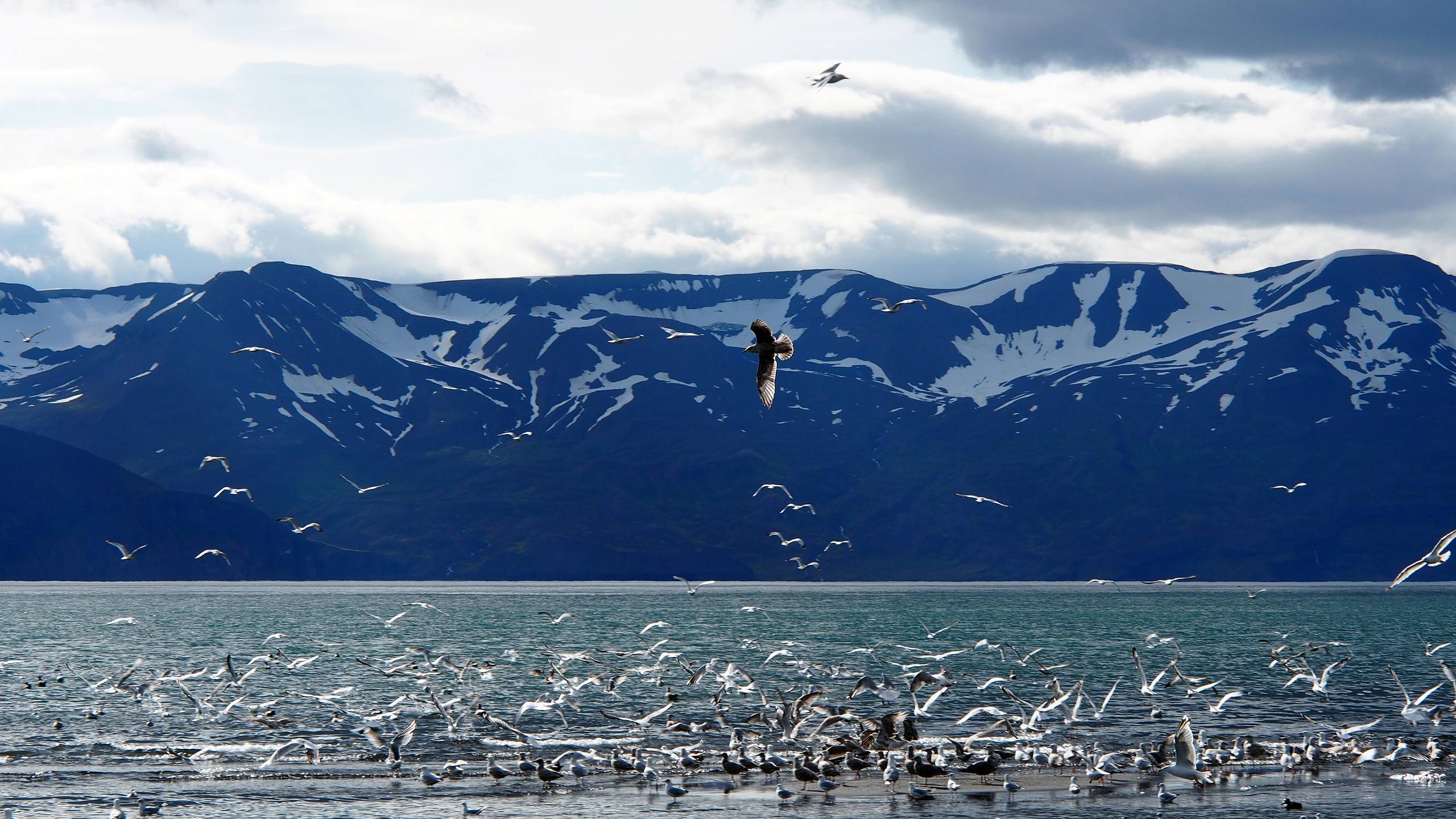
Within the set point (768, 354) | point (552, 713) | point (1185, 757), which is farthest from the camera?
point (552, 713)

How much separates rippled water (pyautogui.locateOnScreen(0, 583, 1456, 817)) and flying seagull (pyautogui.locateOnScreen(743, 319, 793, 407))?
12514 mm

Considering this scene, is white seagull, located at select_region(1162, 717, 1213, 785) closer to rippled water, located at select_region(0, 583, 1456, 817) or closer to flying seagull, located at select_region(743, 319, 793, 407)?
rippled water, located at select_region(0, 583, 1456, 817)

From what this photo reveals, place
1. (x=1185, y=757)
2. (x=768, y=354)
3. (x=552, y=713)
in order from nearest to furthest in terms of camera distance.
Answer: (x=768, y=354)
(x=1185, y=757)
(x=552, y=713)

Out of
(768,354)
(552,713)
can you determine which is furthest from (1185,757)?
(552,713)

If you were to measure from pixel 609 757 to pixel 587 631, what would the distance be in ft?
294

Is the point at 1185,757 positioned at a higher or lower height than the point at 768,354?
lower

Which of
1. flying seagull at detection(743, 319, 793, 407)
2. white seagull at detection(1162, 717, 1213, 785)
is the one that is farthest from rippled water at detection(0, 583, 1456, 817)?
flying seagull at detection(743, 319, 793, 407)

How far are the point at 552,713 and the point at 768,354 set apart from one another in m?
32.3

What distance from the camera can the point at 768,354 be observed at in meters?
32.8

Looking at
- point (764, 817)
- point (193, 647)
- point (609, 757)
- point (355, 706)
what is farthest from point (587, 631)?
point (764, 817)

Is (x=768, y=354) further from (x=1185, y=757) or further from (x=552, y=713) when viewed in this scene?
(x=552, y=713)

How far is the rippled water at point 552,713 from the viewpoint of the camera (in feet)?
130

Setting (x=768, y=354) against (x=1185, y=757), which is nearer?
(x=768, y=354)

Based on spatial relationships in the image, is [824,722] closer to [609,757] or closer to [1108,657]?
[609,757]
